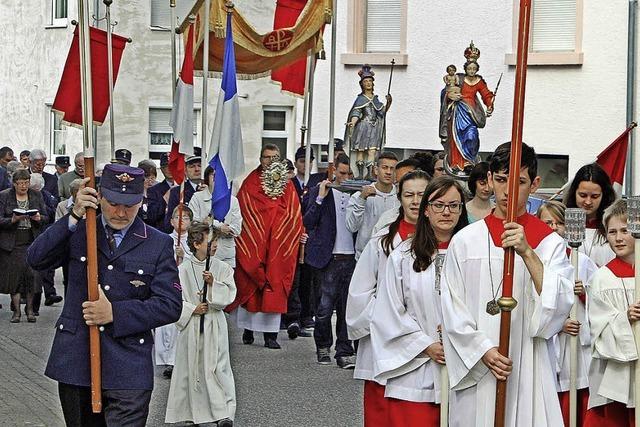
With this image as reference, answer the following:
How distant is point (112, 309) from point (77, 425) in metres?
0.64

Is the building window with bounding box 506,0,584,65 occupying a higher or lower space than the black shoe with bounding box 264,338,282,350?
higher

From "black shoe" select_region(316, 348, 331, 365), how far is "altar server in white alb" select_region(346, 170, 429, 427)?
529 cm

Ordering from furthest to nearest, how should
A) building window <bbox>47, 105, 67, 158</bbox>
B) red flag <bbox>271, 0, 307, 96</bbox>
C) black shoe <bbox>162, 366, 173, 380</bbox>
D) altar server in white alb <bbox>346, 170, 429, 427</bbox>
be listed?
1. building window <bbox>47, 105, 67, 158</bbox>
2. red flag <bbox>271, 0, 307, 96</bbox>
3. black shoe <bbox>162, 366, 173, 380</bbox>
4. altar server in white alb <bbox>346, 170, 429, 427</bbox>

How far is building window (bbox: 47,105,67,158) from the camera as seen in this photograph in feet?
107

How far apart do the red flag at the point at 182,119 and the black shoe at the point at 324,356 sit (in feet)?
6.75

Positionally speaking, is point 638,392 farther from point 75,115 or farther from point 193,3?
point 75,115

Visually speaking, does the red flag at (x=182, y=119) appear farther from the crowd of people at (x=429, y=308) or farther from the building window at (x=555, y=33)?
the building window at (x=555, y=33)

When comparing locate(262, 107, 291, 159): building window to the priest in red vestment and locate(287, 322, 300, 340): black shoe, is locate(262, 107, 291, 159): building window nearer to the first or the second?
locate(287, 322, 300, 340): black shoe

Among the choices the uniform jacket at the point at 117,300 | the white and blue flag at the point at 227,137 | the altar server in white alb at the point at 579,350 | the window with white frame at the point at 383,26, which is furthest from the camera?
the window with white frame at the point at 383,26

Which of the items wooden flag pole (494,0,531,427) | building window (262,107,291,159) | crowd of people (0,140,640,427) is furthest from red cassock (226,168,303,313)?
building window (262,107,291,159)

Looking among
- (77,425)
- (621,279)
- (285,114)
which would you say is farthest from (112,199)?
(285,114)

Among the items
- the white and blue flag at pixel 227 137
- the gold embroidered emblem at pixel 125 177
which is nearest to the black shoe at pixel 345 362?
the white and blue flag at pixel 227 137

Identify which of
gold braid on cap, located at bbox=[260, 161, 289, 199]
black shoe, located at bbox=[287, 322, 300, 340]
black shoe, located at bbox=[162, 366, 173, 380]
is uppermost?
gold braid on cap, located at bbox=[260, 161, 289, 199]

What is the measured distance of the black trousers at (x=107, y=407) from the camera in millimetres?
7184
